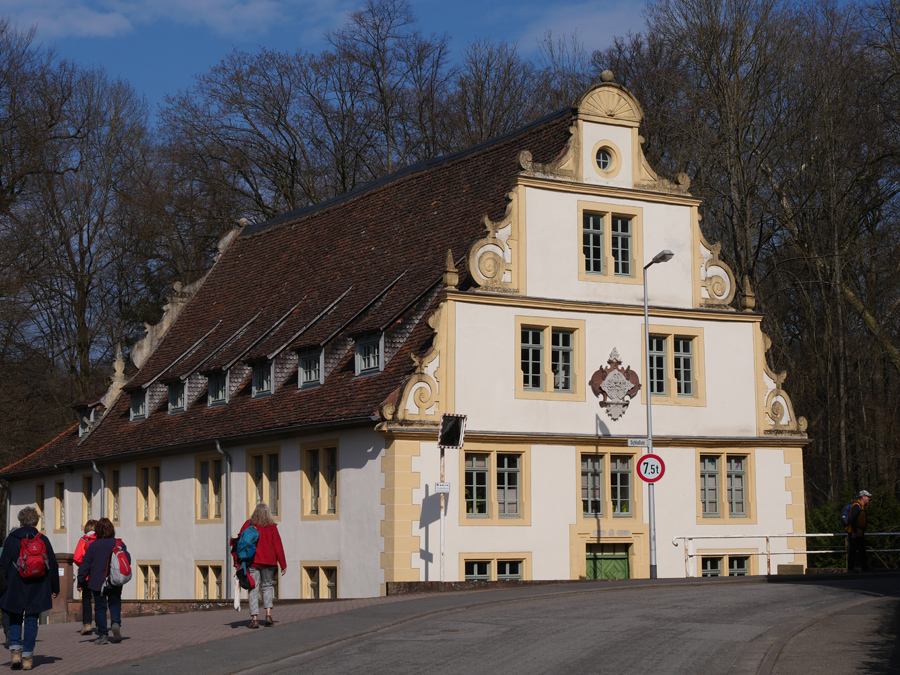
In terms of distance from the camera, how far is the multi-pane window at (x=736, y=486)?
3250 cm

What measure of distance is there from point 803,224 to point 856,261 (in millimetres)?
2330

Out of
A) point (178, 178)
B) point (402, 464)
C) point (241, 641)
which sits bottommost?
point (241, 641)

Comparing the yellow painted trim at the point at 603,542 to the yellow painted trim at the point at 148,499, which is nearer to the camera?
the yellow painted trim at the point at 603,542

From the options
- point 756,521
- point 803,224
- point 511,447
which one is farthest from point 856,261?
point 511,447

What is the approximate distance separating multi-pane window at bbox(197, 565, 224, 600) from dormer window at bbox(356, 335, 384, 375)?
7.18m

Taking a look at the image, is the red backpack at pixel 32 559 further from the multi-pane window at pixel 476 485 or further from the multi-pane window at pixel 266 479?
the multi-pane window at pixel 266 479

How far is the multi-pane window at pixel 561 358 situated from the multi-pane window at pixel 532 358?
0.98 feet

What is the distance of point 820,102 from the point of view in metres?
43.0

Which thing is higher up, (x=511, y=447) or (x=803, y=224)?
(x=803, y=224)

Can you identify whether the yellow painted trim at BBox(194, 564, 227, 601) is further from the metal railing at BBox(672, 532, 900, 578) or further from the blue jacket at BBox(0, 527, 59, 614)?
the blue jacket at BBox(0, 527, 59, 614)

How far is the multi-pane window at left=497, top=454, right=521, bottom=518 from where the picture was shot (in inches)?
1164

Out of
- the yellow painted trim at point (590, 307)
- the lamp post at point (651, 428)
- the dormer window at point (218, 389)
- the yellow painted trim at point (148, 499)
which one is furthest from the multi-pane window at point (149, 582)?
the lamp post at point (651, 428)

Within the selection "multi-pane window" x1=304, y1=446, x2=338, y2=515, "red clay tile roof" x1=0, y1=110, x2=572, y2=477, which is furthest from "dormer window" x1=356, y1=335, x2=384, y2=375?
"multi-pane window" x1=304, y1=446, x2=338, y2=515

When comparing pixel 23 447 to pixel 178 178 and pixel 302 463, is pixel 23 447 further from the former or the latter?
pixel 302 463
